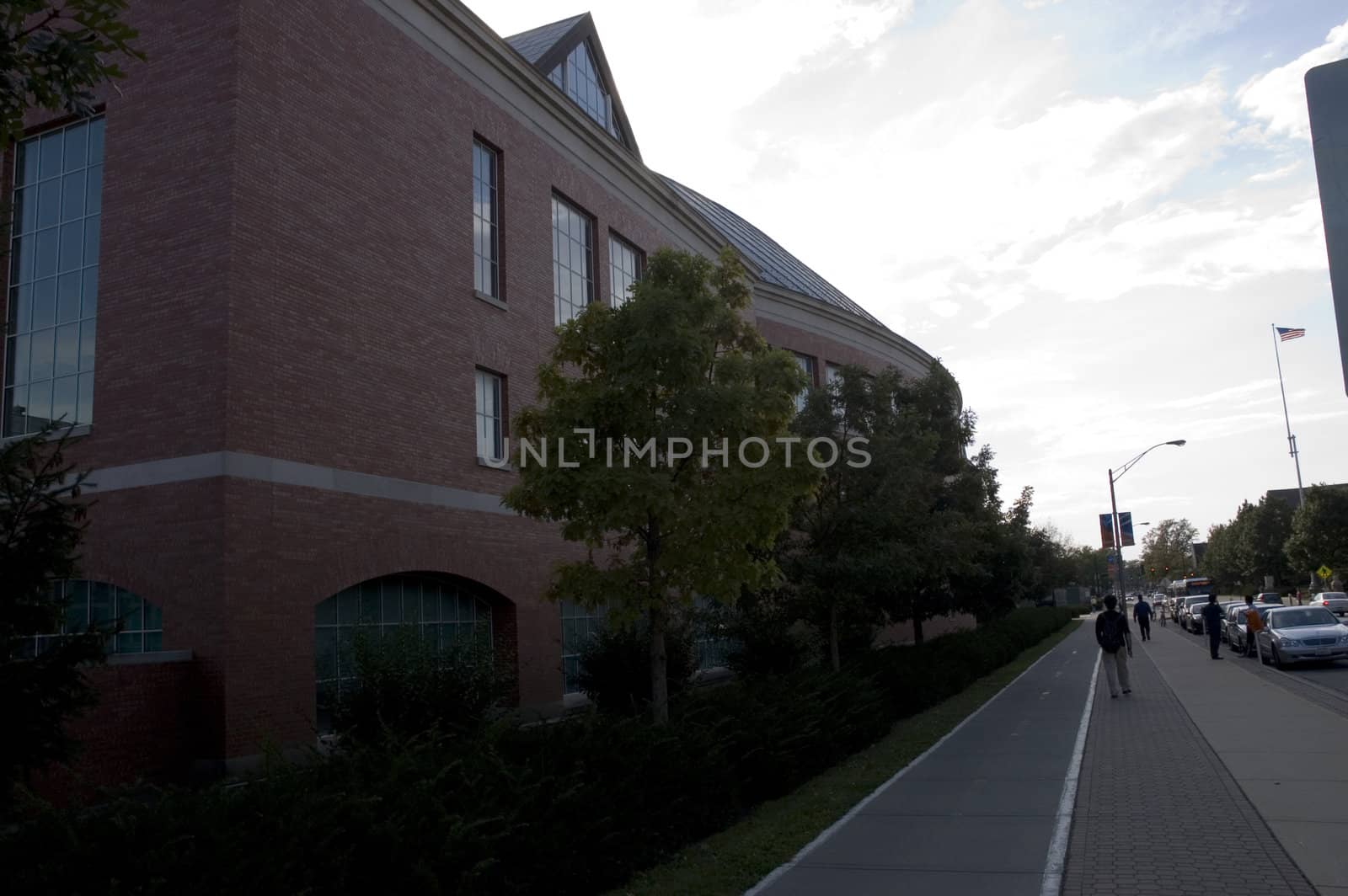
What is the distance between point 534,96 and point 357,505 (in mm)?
9080

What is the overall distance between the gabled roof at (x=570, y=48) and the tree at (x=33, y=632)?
17.0 meters

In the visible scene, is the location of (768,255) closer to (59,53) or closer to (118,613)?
(118,613)

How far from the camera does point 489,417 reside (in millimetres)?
17922

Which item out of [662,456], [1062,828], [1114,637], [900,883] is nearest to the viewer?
[900,883]

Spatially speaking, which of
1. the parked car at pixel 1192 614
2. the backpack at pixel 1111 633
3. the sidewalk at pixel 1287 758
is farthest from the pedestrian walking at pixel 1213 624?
the parked car at pixel 1192 614

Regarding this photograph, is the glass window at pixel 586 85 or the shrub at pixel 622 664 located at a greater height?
the glass window at pixel 586 85

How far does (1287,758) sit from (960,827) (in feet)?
15.9

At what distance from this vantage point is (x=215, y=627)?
11992mm

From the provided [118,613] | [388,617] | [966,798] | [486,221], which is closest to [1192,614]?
[486,221]

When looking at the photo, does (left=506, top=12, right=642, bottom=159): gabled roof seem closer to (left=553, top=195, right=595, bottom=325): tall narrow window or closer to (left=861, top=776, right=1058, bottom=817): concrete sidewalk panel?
(left=553, top=195, right=595, bottom=325): tall narrow window

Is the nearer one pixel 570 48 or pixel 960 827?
pixel 960 827

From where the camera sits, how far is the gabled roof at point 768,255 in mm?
37406

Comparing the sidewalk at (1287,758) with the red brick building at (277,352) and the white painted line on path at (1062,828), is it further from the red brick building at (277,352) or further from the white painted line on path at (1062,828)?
the red brick building at (277,352)

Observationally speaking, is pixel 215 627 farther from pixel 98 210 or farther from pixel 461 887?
pixel 461 887
